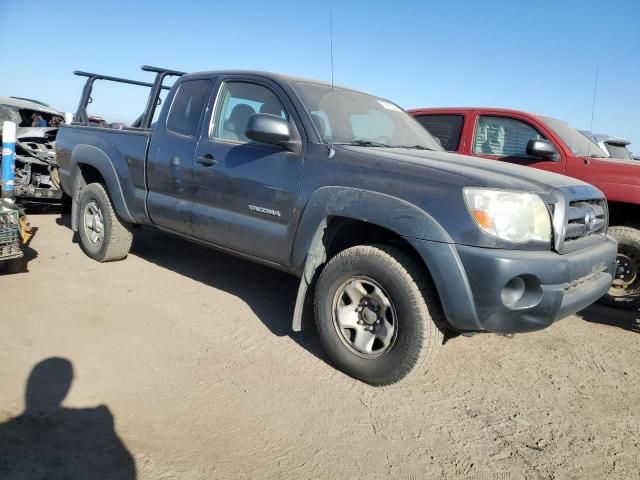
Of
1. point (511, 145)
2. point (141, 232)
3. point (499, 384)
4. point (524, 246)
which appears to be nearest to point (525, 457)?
point (499, 384)

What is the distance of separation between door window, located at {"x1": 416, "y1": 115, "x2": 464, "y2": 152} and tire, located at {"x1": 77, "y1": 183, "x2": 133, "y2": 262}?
139 inches

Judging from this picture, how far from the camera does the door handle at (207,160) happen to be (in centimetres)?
379

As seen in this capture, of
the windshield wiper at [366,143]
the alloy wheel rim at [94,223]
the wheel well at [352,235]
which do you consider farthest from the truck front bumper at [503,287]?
the alloy wheel rim at [94,223]

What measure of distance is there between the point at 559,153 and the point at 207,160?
11.4ft

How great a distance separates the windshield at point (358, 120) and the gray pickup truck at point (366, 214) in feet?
0.05

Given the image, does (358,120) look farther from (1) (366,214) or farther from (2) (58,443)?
(2) (58,443)

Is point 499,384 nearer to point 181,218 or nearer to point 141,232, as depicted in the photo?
point 181,218

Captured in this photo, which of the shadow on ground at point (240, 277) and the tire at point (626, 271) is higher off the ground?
the tire at point (626, 271)

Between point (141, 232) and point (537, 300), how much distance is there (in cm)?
566

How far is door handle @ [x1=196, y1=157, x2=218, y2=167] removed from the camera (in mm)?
3789

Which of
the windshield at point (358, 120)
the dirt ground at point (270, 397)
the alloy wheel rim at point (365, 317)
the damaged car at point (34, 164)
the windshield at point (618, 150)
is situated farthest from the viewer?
the damaged car at point (34, 164)

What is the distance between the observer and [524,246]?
2635 millimetres

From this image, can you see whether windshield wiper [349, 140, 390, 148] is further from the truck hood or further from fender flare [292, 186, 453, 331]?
fender flare [292, 186, 453, 331]

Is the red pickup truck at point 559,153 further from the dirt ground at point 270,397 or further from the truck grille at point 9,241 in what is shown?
the truck grille at point 9,241
